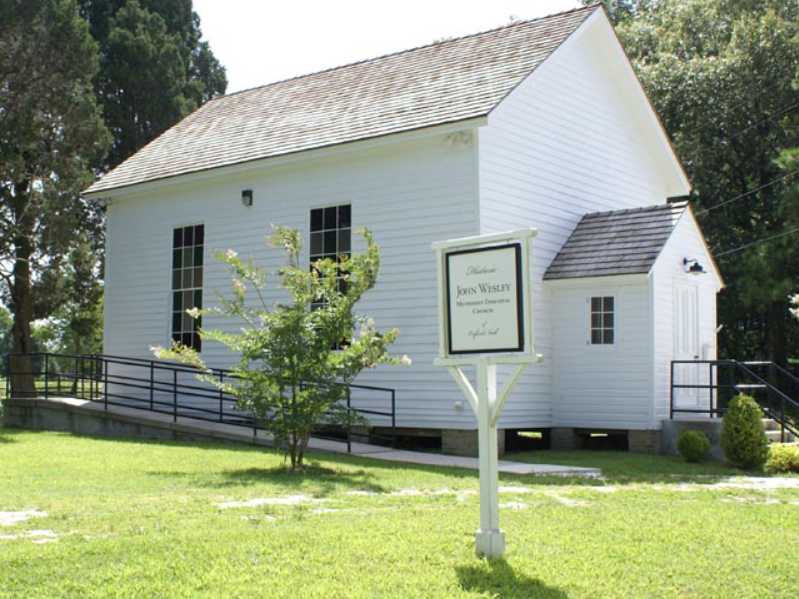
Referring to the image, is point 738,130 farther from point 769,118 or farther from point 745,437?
point 745,437

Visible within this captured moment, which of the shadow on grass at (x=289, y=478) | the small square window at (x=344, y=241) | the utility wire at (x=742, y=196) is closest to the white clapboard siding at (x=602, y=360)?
the small square window at (x=344, y=241)

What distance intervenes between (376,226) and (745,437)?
23.9 feet

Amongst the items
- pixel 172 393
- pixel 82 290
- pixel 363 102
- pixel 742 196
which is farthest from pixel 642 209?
pixel 82 290

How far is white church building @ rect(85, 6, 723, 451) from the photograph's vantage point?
1767 centimetres

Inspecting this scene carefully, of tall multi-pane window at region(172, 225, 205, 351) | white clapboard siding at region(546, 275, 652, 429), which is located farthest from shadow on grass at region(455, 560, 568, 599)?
tall multi-pane window at region(172, 225, 205, 351)

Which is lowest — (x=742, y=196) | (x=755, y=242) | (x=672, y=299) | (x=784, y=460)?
(x=784, y=460)

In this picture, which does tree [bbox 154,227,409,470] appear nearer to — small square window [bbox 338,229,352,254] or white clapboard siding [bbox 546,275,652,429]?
small square window [bbox 338,229,352,254]

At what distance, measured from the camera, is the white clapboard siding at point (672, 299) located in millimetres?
17828

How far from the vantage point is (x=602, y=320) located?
18.1 meters

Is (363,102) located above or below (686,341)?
above

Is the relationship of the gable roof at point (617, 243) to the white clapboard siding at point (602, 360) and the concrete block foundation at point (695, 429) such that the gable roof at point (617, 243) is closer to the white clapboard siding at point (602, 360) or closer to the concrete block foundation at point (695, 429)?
the white clapboard siding at point (602, 360)

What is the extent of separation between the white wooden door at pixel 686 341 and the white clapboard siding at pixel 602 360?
102 centimetres

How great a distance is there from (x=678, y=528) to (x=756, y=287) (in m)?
20.2

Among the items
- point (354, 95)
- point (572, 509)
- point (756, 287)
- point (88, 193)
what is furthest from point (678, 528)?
point (756, 287)
